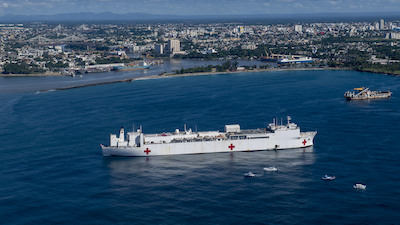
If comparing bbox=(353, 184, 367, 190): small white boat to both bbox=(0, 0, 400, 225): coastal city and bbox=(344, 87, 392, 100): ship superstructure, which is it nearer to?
bbox=(0, 0, 400, 225): coastal city

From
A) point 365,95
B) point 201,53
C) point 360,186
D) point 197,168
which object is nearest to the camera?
point 360,186

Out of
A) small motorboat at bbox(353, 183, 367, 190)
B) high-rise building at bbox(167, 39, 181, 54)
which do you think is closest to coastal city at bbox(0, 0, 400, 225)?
small motorboat at bbox(353, 183, 367, 190)

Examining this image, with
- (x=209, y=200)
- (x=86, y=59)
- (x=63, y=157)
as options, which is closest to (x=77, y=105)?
(x=63, y=157)

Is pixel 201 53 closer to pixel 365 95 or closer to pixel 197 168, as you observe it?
pixel 365 95

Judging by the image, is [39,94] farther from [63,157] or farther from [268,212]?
[268,212]

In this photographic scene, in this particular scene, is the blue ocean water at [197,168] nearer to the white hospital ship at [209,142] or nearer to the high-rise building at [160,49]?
the white hospital ship at [209,142]

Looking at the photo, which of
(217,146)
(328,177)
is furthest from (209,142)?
(328,177)

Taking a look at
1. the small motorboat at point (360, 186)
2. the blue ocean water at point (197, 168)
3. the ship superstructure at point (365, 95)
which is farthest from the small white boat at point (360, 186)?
the ship superstructure at point (365, 95)
